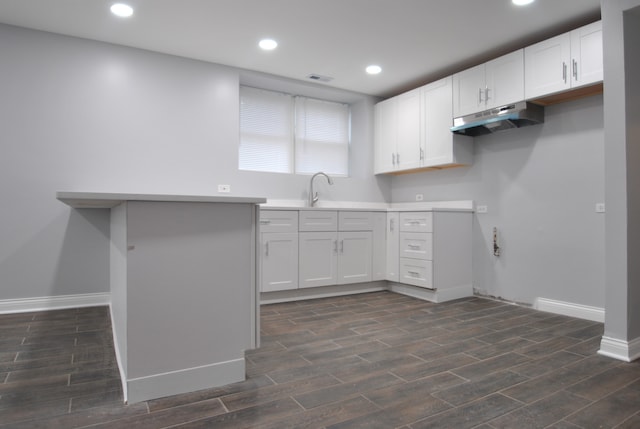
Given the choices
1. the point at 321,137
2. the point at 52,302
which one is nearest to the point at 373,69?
the point at 321,137

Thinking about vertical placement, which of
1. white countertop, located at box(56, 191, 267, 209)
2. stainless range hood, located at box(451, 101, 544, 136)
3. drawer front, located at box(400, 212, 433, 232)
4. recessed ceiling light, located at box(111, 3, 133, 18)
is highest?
recessed ceiling light, located at box(111, 3, 133, 18)

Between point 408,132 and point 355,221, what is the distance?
1.25 m

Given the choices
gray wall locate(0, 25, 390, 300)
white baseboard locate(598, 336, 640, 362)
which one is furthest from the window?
white baseboard locate(598, 336, 640, 362)

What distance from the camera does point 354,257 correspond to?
4.16m

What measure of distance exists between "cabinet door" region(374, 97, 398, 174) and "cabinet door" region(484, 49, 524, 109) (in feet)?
4.13

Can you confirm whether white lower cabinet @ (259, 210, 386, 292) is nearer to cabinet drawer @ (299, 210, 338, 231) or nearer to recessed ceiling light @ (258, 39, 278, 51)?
cabinet drawer @ (299, 210, 338, 231)

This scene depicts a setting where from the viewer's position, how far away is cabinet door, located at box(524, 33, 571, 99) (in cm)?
303

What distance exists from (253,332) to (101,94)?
9.31 feet

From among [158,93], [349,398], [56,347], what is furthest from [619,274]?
[158,93]

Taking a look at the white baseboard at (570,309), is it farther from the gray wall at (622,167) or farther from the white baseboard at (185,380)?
the white baseboard at (185,380)

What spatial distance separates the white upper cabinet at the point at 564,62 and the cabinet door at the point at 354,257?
2.04 metres

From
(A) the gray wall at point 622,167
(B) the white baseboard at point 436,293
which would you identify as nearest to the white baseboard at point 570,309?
(B) the white baseboard at point 436,293

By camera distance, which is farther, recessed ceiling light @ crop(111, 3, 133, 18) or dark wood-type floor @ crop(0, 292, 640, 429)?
recessed ceiling light @ crop(111, 3, 133, 18)

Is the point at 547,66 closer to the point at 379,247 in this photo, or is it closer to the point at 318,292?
the point at 379,247
